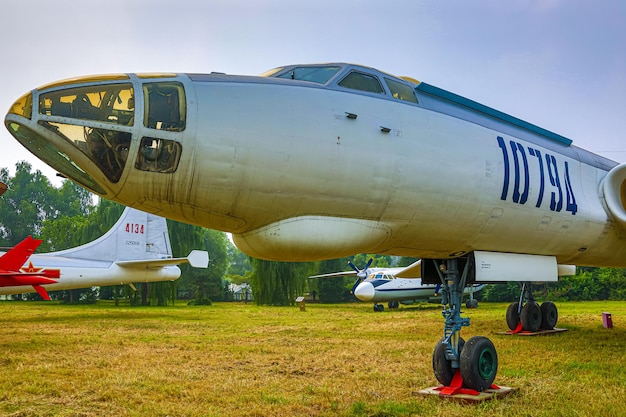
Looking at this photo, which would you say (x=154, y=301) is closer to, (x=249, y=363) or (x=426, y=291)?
(x=426, y=291)

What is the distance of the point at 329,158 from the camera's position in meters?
4.23

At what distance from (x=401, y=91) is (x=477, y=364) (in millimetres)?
2985

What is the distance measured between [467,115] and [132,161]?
3612 mm

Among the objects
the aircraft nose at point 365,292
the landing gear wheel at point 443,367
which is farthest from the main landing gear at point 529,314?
the aircraft nose at point 365,292

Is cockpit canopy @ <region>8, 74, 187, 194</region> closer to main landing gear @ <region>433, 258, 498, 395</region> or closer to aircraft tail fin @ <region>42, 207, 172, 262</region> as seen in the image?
main landing gear @ <region>433, 258, 498, 395</region>

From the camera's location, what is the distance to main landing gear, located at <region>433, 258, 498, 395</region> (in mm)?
5578

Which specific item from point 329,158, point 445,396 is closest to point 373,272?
point 445,396

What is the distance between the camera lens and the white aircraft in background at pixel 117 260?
19.9m

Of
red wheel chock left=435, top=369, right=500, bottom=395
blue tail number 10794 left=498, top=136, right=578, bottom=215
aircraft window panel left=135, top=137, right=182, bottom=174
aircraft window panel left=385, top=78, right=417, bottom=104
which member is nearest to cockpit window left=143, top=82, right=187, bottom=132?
aircraft window panel left=135, top=137, right=182, bottom=174

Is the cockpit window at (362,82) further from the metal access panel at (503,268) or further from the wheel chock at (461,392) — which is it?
the wheel chock at (461,392)

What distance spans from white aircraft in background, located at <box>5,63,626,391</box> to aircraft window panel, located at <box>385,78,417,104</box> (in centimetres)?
1

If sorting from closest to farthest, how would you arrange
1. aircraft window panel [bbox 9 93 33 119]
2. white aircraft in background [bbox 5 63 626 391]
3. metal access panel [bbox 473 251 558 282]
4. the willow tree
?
aircraft window panel [bbox 9 93 33 119] < white aircraft in background [bbox 5 63 626 391] < metal access panel [bbox 473 251 558 282] < the willow tree

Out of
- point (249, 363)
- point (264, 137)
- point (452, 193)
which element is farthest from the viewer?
point (249, 363)

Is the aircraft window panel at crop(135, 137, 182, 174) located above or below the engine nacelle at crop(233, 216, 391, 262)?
above
